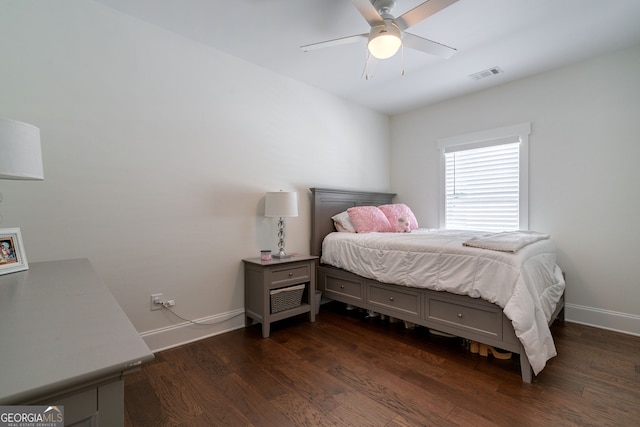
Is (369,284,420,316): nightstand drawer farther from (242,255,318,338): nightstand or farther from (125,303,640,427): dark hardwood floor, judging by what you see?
(242,255,318,338): nightstand

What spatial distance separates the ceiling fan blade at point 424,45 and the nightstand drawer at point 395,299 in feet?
6.43

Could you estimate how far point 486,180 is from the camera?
3623 millimetres

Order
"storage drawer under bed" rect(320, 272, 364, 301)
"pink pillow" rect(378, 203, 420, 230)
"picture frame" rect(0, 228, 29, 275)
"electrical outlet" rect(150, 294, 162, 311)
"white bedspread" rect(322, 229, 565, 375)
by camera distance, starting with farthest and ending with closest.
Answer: "pink pillow" rect(378, 203, 420, 230) < "storage drawer under bed" rect(320, 272, 364, 301) < "electrical outlet" rect(150, 294, 162, 311) < "white bedspread" rect(322, 229, 565, 375) < "picture frame" rect(0, 228, 29, 275)

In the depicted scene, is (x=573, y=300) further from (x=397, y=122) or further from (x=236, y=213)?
(x=236, y=213)

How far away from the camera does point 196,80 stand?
8.47 feet

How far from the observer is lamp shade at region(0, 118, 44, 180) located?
1.08 m

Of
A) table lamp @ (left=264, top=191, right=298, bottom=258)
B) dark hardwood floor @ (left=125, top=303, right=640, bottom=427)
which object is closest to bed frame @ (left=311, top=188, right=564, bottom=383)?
dark hardwood floor @ (left=125, top=303, right=640, bottom=427)

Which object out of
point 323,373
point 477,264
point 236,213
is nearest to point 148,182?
point 236,213

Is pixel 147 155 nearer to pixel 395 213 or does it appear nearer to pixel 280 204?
pixel 280 204

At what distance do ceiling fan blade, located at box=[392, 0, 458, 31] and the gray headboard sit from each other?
1.85 metres

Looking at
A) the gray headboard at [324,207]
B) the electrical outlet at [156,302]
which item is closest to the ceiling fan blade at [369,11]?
the gray headboard at [324,207]

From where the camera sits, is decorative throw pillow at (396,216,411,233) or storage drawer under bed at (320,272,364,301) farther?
decorative throw pillow at (396,216,411,233)

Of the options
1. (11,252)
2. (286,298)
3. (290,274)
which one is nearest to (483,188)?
(290,274)

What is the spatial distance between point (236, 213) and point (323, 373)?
1.61 m
